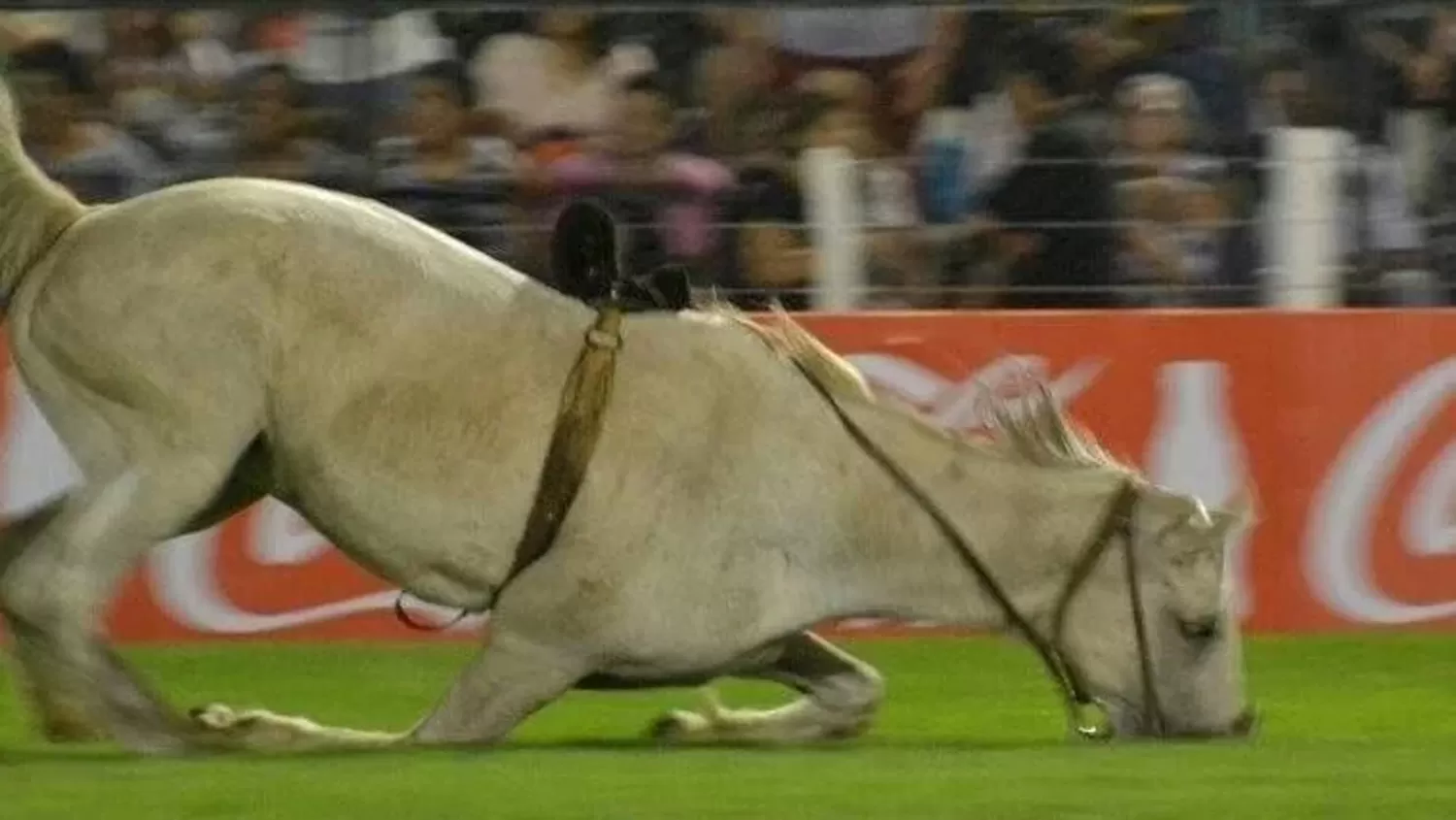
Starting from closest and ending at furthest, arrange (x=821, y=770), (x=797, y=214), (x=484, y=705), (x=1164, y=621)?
(x=821, y=770)
(x=484, y=705)
(x=1164, y=621)
(x=797, y=214)

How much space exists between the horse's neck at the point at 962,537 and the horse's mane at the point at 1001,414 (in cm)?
11

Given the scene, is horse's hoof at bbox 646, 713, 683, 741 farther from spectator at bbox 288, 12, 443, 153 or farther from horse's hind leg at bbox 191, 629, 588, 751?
spectator at bbox 288, 12, 443, 153

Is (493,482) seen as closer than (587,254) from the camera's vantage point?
Yes

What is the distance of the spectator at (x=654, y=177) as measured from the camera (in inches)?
543

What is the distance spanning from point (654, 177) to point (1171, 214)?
1.95 metres

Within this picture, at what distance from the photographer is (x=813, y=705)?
980cm

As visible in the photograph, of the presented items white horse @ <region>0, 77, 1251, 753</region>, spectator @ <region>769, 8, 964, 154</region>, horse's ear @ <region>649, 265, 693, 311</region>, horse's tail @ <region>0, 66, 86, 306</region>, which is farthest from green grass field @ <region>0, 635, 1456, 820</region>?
spectator @ <region>769, 8, 964, 154</region>

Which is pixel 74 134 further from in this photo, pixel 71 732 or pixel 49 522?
pixel 71 732

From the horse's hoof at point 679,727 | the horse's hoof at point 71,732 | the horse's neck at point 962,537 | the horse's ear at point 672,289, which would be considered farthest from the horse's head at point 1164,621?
the horse's hoof at point 71,732

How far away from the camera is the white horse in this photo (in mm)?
9219

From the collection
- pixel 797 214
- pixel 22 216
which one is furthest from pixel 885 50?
pixel 22 216

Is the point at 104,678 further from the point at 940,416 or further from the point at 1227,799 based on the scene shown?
the point at 940,416

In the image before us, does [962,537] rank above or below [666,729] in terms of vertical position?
above

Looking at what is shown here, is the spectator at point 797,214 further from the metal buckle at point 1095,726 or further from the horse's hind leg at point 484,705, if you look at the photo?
the horse's hind leg at point 484,705
